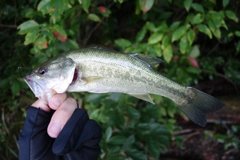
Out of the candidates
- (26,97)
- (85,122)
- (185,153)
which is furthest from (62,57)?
(185,153)

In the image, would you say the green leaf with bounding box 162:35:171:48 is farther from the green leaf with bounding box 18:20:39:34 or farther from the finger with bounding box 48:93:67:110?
the finger with bounding box 48:93:67:110

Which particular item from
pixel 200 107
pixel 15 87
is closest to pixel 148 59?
pixel 200 107

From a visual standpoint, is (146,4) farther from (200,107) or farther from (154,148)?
(154,148)

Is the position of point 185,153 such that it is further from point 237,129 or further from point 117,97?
point 117,97

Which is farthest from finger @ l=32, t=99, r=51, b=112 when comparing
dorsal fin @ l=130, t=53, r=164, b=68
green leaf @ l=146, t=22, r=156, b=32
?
green leaf @ l=146, t=22, r=156, b=32

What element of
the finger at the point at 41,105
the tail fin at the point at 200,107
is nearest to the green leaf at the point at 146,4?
the tail fin at the point at 200,107

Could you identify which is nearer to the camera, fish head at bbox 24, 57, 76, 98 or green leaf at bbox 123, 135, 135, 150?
fish head at bbox 24, 57, 76, 98

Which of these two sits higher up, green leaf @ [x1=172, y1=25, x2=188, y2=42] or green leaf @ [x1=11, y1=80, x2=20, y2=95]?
green leaf @ [x1=172, y1=25, x2=188, y2=42]
